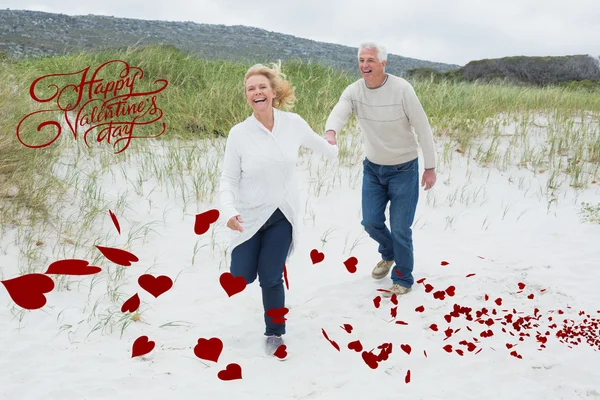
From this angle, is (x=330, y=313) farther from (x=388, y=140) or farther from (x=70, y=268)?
(x=70, y=268)

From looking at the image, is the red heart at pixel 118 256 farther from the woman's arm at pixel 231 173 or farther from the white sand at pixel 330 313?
the woman's arm at pixel 231 173

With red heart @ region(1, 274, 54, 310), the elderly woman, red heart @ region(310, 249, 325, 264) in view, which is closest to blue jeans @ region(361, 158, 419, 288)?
red heart @ region(310, 249, 325, 264)

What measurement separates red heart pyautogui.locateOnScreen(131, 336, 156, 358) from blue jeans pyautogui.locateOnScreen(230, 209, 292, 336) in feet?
2.58

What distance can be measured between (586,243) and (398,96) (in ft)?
9.64

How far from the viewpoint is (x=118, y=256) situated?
506cm

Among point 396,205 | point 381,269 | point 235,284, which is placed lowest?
point 381,269

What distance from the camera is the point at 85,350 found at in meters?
3.63

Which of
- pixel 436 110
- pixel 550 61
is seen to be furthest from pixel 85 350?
pixel 550 61

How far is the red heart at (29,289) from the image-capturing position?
161 inches

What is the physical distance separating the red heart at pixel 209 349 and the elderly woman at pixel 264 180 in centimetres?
51

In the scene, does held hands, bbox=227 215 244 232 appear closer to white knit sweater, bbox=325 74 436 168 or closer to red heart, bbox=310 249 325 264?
white knit sweater, bbox=325 74 436 168

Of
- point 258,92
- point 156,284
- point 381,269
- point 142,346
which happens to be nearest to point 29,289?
point 156,284

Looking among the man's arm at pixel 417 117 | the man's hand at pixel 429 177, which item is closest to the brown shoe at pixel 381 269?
the man's hand at pixel 429 177

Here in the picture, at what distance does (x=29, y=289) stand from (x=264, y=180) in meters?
2.31
